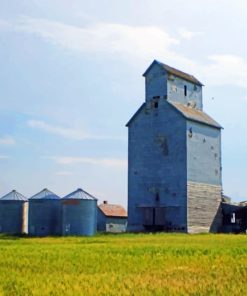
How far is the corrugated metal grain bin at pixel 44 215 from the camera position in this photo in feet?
194

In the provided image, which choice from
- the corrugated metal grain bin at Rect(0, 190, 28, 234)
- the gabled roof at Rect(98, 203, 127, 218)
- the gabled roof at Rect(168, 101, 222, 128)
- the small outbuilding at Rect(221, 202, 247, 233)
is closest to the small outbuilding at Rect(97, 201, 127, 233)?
the gabled roof at Rect(98, 203, 127, 218)

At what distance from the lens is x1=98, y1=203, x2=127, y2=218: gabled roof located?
74.0m

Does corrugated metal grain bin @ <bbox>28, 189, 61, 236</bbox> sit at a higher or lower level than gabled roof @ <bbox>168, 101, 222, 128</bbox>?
lower

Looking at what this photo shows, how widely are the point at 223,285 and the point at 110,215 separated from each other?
2380 inches

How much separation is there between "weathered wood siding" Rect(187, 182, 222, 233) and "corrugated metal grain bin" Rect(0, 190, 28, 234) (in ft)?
63.7

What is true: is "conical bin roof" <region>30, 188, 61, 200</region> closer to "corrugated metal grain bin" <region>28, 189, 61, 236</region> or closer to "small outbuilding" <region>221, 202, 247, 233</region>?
"corrugated metal grain bin" <region>28, 189, 61, 236</region>

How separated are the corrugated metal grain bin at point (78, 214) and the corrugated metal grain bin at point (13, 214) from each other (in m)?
6.45

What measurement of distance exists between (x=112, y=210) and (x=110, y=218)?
171 centimetres

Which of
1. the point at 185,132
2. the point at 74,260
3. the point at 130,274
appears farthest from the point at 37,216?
the point at 130,274

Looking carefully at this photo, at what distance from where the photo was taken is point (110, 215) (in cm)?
7400

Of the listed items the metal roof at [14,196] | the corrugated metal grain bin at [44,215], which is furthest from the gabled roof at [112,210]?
the corrugated metal grain bin at [44,215]

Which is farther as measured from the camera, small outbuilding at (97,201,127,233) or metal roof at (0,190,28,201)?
small outbuilding at (97,201,127,233)

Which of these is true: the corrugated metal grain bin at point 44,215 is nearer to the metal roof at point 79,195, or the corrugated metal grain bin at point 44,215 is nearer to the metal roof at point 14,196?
the metal roof at point 79,195

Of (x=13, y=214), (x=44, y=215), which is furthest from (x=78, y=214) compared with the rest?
(x=13, y=214)
